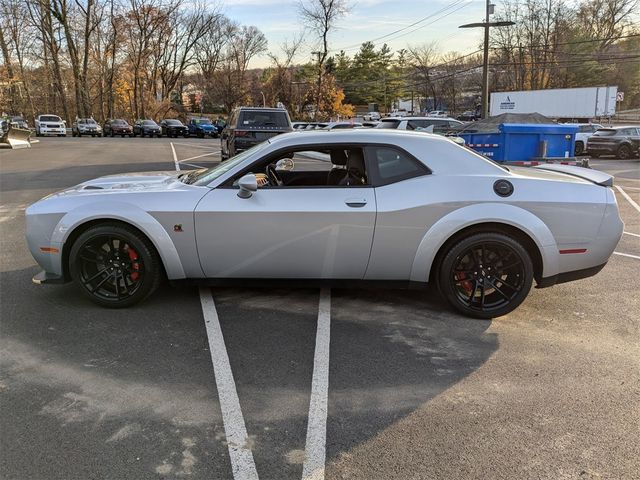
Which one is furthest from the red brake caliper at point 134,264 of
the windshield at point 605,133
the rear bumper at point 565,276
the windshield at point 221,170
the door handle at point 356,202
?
the windshield at point 605,133

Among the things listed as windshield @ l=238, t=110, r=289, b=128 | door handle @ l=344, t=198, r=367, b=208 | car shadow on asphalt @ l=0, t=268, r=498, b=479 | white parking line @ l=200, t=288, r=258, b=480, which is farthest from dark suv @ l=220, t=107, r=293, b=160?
white parking line @ l=200, t=288, r=258, b=480

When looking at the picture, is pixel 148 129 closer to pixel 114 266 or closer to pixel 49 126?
pixel 49 126

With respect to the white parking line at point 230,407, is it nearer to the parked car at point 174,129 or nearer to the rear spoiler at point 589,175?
the rear spoiler at point 589,175

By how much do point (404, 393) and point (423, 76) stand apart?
8484 cm

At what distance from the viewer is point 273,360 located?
3.59m

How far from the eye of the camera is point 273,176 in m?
5.01

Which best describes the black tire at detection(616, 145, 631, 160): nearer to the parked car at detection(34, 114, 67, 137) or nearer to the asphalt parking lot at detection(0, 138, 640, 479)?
the asphalt parking lot at detection(0, 138, 640, 479)

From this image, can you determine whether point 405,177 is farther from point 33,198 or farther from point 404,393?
point 33,198

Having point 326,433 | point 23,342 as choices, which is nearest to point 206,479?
point 326,433

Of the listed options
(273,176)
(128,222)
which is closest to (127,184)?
(128,222)

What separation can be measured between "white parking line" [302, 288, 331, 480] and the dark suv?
1087cm

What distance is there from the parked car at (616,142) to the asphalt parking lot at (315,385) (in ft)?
68.3

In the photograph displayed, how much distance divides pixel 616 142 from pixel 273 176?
888 inches

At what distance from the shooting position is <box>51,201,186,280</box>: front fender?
4266 mm
